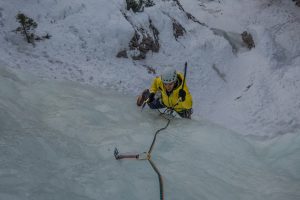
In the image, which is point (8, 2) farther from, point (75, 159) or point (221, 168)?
point (221, 168)

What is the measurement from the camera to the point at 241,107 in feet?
38.1

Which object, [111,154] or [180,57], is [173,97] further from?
[180,57]

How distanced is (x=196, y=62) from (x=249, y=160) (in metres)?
6.91

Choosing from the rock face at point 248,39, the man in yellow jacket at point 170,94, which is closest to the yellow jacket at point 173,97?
the man in yellow jacket at point 170,94

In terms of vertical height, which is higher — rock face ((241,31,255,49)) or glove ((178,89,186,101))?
rock face ((241,31,255,49))

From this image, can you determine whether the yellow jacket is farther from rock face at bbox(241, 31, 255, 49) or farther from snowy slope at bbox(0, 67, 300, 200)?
rock face at bbox(241, 31, 255, 49)

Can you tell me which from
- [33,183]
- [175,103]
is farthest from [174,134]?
[33,183]

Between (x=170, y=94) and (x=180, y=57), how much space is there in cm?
527

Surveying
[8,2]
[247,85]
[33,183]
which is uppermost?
[8,2]

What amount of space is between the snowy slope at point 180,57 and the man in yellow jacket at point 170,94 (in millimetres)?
2077

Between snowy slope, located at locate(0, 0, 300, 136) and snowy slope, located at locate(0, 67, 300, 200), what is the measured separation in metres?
2.01

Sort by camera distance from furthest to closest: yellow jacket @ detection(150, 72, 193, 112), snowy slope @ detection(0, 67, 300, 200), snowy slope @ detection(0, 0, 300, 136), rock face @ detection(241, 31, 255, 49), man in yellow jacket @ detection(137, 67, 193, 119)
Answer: rock face @ detection(241, 31, 255, 49) → snowy slope @ detection(0, 0, 300, 136) → yellow jacket @ detection(150, 72, 193, 112) → man in yellow jacket @ detection(137, 67, 193, 119) → snowy slope @ detection(0, 67, 300, 200)

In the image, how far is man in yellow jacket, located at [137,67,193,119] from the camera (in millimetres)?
7043

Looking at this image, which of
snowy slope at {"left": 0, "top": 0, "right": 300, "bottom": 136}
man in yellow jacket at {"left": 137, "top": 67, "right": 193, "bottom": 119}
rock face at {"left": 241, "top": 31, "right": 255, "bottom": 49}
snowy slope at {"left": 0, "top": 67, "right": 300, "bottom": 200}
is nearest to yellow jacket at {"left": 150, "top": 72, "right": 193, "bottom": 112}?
man in yellow jacket at {"left": 137, "top": 67, "right": 193, "bottom": 119}
